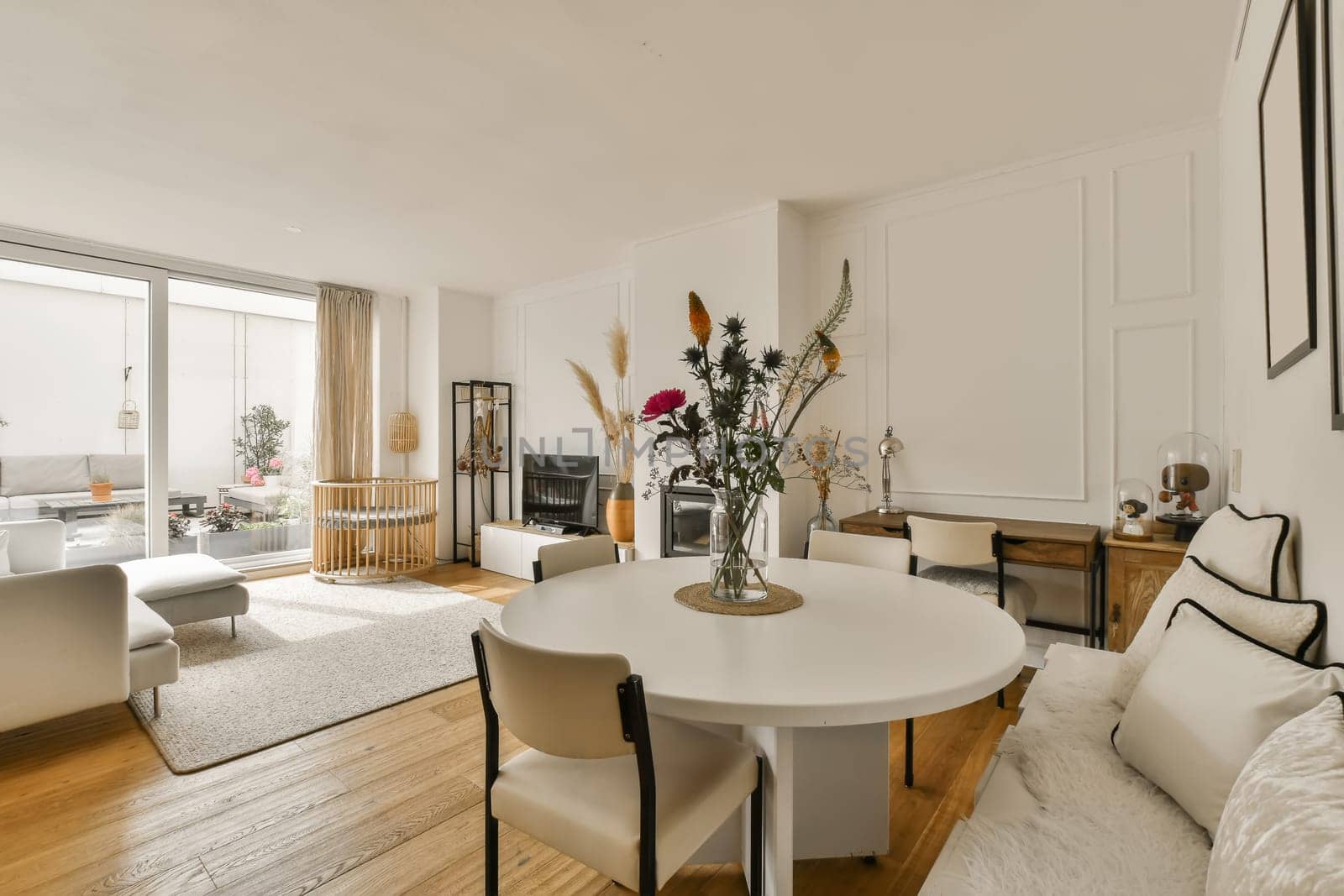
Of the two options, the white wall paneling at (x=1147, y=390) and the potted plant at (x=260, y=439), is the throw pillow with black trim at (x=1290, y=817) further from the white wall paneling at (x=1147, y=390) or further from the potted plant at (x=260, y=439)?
the potted plant at (x=260, y=439)

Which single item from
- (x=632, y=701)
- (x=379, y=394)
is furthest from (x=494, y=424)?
(x=632, y=701)

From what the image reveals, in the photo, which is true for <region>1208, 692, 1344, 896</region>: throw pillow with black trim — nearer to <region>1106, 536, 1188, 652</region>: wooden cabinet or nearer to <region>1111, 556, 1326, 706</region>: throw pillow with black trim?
<region>1111, 556, 1326, 706</region>: throw pillow with black trim

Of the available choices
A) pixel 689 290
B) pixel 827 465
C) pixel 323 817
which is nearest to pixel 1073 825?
pixel 323 817

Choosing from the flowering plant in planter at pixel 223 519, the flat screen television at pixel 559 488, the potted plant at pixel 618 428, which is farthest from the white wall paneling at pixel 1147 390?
the flowering plant in planter at pixel 223 519

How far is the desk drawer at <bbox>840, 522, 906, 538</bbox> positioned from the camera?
10.2ft

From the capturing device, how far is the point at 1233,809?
2.43 ft

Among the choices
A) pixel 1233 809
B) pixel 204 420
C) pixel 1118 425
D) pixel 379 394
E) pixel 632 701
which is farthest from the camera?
pixel 379 394

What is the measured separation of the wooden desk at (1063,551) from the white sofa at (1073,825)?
1.38m

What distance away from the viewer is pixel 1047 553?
2701 mm

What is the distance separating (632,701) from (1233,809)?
795 mm

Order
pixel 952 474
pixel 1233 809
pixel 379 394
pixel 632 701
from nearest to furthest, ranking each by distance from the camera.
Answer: pixel 1233 809 < pixel 632 701 < pixel 952 474 < pixel 379 394

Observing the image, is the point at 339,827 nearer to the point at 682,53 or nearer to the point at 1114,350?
the point at 682,53

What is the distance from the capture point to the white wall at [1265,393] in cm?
109

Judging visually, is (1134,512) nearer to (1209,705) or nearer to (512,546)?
(1209,705)
